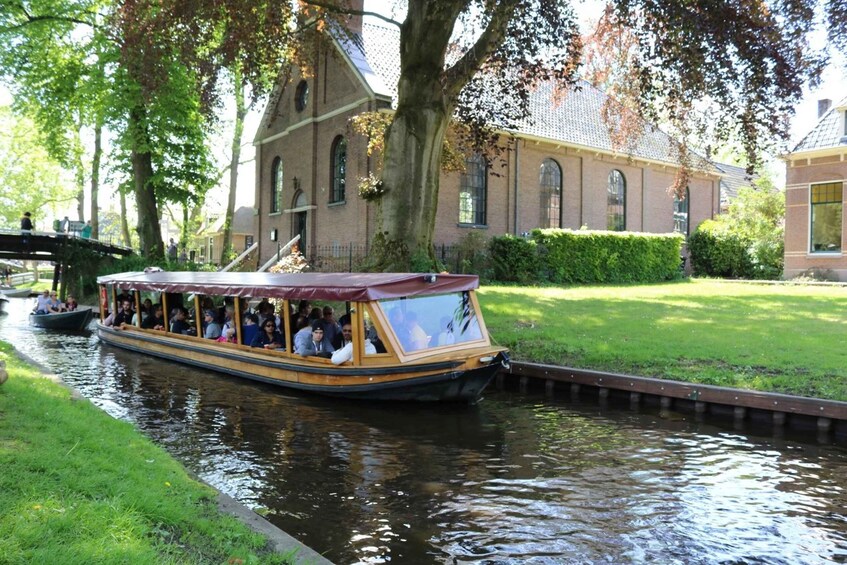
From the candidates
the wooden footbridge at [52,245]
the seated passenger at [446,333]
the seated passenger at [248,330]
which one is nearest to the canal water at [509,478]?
the seated passenger at [446,333]

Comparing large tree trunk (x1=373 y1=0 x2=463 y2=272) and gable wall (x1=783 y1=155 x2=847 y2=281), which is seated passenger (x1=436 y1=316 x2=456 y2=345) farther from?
gable wall (x1=783 y1=155 x2=847 y2=281)

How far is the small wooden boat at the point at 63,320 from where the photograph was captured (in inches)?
922

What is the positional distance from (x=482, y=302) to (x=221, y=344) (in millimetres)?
7594

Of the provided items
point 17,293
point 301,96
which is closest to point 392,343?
point 301,96

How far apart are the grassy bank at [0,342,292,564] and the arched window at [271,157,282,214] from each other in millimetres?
28636

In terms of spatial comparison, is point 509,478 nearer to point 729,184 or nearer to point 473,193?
point 473,193

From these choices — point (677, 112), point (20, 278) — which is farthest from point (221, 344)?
point (20, 278)

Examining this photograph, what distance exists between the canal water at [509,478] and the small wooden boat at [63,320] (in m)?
12.9

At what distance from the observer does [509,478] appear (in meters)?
7.66

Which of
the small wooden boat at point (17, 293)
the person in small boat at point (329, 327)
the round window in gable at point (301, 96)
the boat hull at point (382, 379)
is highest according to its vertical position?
the round window in gable at point (301, 96)

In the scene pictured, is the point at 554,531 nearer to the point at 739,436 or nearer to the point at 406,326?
the point at 739,436

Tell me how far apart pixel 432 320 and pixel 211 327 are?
6.37 metres

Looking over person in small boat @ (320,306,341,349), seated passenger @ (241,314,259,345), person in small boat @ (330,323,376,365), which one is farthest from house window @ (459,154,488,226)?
person in small boat @ (330,323,376,365)

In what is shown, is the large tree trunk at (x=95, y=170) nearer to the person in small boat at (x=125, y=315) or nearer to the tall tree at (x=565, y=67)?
the person in small boat at (x=125, y=315)
